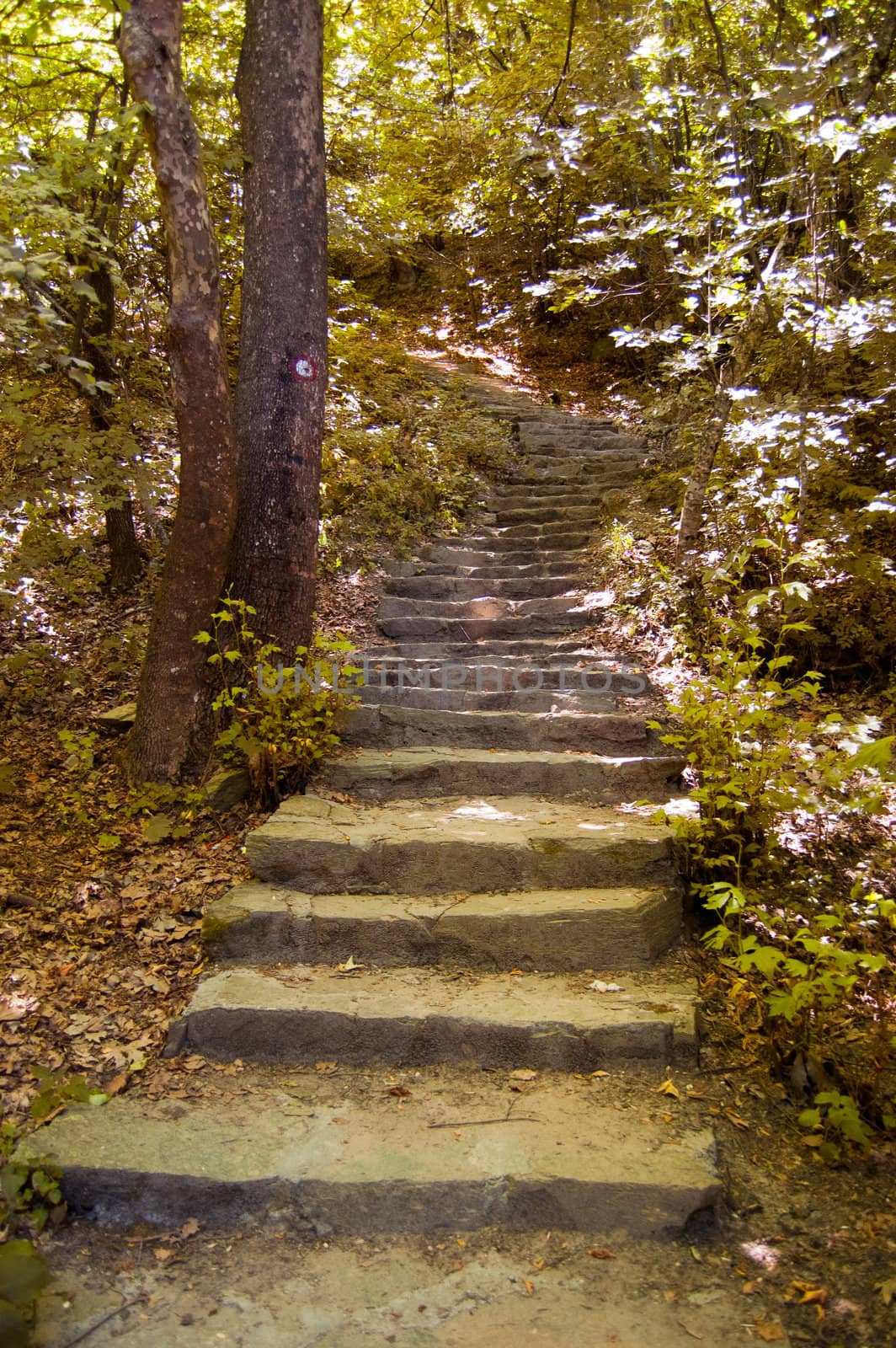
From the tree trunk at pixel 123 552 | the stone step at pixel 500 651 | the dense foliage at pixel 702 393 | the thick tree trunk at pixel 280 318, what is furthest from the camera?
the tree trunk at pixel 123 552

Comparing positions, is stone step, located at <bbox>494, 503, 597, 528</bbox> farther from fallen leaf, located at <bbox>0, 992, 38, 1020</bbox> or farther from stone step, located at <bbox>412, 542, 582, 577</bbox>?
fallen leaf, located at <bbox>0, 992, 38, 1020</bbox>

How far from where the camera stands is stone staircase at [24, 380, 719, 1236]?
7.68 feet

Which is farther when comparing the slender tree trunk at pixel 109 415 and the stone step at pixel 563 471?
the stone step at pixel 563 471

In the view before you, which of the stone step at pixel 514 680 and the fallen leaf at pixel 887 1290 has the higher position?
the stone step at pixel 514 680

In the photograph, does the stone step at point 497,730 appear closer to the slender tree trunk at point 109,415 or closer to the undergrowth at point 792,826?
the undergrowth at point 792,826

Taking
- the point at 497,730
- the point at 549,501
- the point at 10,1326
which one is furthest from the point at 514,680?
the point at 10,1326

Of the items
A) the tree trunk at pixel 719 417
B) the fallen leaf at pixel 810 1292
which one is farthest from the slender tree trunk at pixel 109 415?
the fallen leaf at pixel 810 1292

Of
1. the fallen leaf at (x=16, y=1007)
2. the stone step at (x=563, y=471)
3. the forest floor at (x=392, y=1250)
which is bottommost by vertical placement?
the forest floor at (x=392, y=1250)

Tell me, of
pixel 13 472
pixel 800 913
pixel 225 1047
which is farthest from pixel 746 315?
pixel 225 1047

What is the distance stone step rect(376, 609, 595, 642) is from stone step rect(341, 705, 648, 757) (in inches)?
63.7

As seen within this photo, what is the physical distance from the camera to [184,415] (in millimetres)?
4086

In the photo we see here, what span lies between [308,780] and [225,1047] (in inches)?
63.2

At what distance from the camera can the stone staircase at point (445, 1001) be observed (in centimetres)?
234

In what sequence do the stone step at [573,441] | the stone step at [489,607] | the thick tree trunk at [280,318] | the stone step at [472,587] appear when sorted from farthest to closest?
the stone step at [573,441] → the stone step at [472,587] → the stone step at [489,607] → the thick tree trunk at [280,318]
